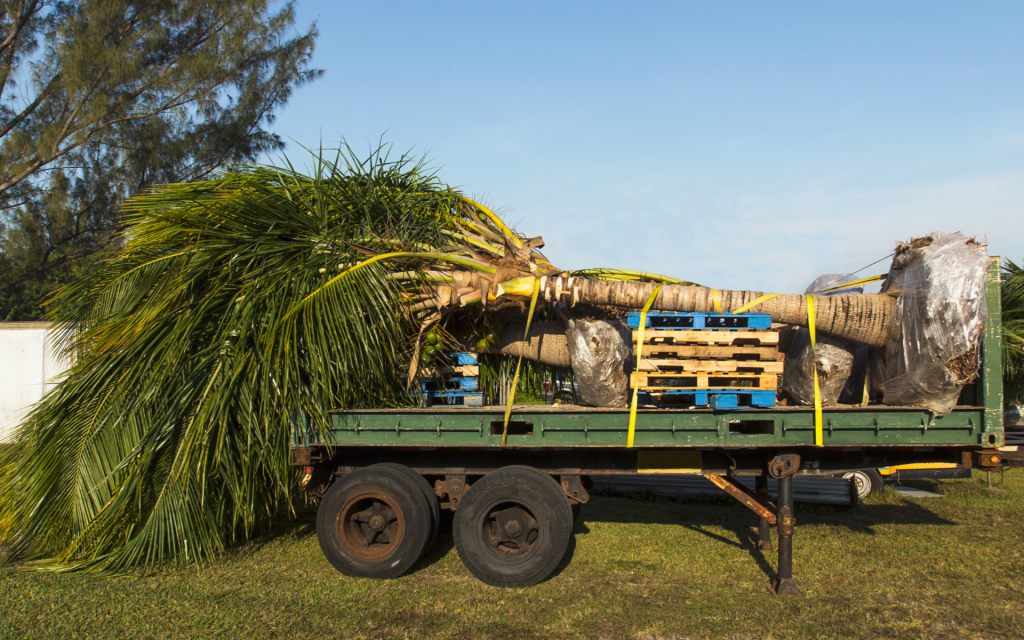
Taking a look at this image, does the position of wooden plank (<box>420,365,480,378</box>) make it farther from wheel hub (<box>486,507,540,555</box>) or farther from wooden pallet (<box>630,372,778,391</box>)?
wooden pallet (<box>630,372,778,391</box>)

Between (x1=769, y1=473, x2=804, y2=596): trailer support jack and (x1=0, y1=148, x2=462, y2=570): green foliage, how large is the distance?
346cm

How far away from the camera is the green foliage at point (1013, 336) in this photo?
7.12m

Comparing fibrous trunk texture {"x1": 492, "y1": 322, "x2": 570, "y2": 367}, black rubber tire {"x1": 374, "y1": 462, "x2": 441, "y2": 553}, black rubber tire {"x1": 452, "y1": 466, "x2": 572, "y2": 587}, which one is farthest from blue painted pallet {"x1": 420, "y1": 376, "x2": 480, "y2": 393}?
black rubber tire {"x1": 452, "y1": 466, "x2": 572, "y2": 587}

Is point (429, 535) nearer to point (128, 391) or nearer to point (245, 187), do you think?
point (128, 391)

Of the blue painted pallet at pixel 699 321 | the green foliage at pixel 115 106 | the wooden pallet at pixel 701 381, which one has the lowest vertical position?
the wooden pallet at pixel 701 381

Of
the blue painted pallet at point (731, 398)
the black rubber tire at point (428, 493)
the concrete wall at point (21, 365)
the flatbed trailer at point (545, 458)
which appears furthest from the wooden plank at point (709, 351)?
the concrete wall at point (21, 365)

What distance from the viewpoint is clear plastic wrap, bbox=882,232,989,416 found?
498 cm

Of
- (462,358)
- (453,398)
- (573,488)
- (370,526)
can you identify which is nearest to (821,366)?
(573,488)

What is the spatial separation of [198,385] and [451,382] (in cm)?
229

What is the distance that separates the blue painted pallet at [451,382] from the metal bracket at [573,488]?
1.35 meters

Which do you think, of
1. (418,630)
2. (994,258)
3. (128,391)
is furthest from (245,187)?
(994,258)

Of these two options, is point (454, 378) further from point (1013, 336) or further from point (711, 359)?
point (1013, 336)

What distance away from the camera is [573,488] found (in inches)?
226

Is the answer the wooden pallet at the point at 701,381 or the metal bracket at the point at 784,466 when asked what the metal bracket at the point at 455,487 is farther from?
the metal bracket at the point at 784,466
